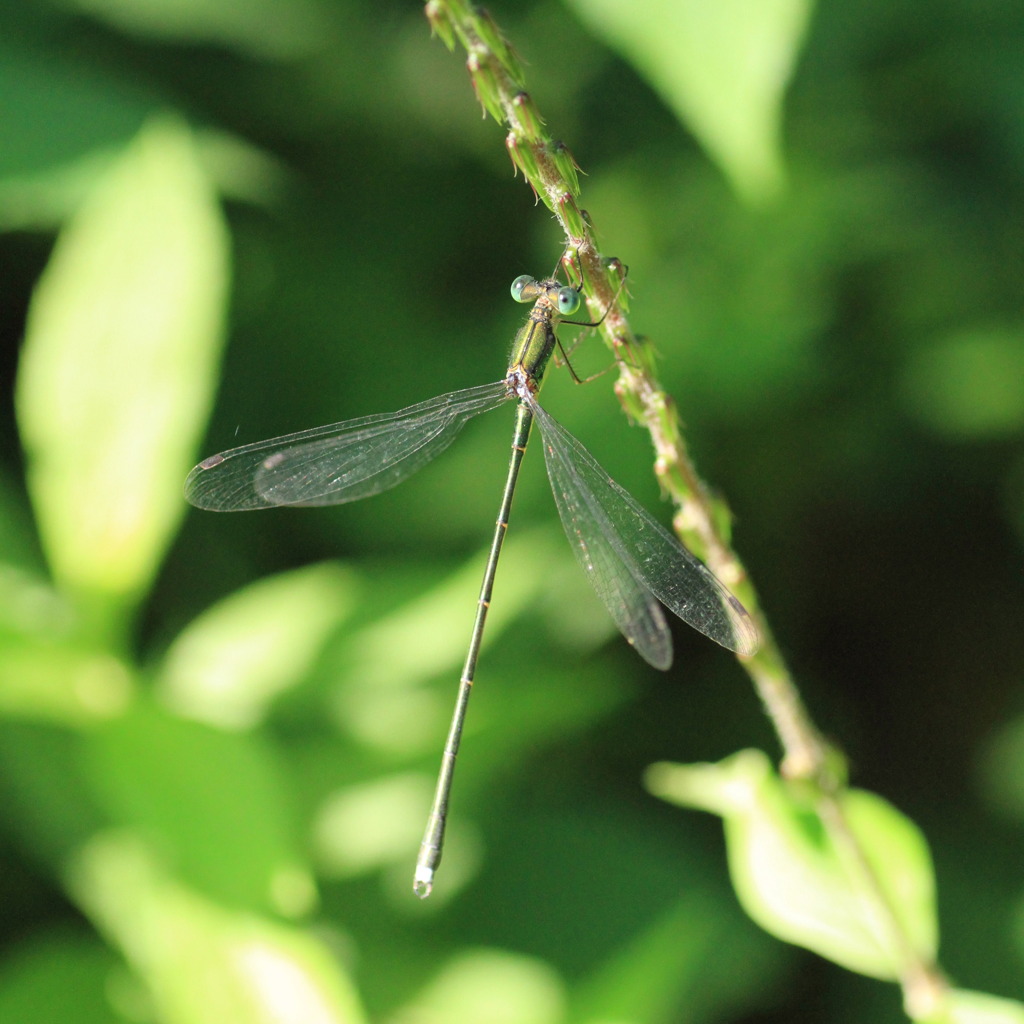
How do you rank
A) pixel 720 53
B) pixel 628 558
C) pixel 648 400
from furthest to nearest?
pixel 628 558
pixel 720 53
pixel 648 400

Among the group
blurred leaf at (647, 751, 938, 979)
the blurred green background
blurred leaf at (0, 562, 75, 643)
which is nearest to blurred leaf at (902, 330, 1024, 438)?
the blurred green background

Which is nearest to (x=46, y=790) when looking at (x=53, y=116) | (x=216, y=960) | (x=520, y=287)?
(x=216, y=960)

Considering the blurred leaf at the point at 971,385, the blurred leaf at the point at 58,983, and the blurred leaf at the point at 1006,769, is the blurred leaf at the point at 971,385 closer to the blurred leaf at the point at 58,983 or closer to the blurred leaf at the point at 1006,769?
the blurred leaf at the point at 1006,769

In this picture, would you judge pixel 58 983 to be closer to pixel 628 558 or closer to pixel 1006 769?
pixel 628 558

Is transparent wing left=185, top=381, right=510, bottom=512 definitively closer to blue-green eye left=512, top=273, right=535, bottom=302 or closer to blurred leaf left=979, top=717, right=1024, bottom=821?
blue-green eye left=512, top=273, right=535, bottom=302

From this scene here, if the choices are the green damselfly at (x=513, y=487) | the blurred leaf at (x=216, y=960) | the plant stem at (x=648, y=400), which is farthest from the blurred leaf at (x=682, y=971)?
the plant stem at (x=648, y=400)

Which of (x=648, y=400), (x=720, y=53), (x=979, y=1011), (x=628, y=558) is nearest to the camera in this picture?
(x=648, y=400)
